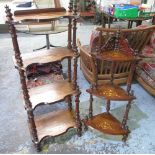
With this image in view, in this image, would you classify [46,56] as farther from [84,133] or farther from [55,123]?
[84,133]

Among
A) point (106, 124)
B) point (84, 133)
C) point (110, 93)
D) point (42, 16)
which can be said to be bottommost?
point (84, 133)

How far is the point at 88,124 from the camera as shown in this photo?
1901 millimetres

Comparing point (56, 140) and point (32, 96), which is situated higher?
point (32, 96)

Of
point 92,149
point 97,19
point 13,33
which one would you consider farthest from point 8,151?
point 97,19

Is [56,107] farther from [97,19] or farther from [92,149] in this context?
[97,19]

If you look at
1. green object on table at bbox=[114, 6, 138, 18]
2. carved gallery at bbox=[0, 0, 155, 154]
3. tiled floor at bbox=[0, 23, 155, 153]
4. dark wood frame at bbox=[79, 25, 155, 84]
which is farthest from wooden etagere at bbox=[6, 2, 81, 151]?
green object on table at bbox=[114, 6, 138, 18]

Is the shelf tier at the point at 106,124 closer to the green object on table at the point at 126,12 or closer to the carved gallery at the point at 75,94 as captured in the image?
the carved gallery at the point at 75,94

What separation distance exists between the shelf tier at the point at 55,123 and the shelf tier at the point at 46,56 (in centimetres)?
70

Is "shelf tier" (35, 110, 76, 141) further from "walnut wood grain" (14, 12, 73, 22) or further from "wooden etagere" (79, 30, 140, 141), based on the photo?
"walnut wood grain" (14, 12, 73, 22)

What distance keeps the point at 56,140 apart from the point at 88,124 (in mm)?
340

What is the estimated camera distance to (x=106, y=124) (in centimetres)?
189

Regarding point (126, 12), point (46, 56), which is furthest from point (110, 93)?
point (126, 12)

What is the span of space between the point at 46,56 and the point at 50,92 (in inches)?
13.7

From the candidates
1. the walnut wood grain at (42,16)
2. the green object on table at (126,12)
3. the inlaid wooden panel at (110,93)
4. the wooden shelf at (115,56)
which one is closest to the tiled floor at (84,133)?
the inlaid wooden panel at (110,93)
